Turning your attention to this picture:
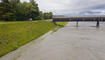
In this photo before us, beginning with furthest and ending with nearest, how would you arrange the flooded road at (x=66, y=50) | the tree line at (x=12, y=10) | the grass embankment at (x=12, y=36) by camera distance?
the tree line at (x=12, y=10), the grass embankment at (x=12, y=36), the flooded road at (x=66, y=50)

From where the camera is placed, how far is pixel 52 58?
29.8 feet

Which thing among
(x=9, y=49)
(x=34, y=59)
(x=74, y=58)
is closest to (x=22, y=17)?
(x=9, y=49)

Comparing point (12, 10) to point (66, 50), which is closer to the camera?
point (66, 50)

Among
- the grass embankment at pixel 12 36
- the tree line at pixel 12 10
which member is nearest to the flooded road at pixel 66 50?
the grass embankment at pixel 12 36

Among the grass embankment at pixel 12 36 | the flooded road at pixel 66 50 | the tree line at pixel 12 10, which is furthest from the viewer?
the tree line at pixel 12 10

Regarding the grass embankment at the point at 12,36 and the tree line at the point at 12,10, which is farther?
the tree line at the point at 12,10

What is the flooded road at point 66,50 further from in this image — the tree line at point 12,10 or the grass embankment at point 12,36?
the tree line at point 12,10

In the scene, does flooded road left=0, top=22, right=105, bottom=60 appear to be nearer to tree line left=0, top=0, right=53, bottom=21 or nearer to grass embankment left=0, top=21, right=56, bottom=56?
grass embankment left=0, top=21, right=56, bottom=56

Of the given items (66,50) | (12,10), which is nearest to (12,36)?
(66,50)

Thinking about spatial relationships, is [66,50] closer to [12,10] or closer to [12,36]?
[12,36]

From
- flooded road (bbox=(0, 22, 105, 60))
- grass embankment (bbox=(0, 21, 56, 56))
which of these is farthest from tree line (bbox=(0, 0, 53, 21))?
flooded road (bbox=(0, 22, 105, 60))

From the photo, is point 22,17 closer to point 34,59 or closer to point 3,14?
point 3,14

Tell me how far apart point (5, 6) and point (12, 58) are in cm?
3379

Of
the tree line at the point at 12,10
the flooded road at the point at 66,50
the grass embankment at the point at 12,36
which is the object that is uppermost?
the tree line at the point at 12,10
